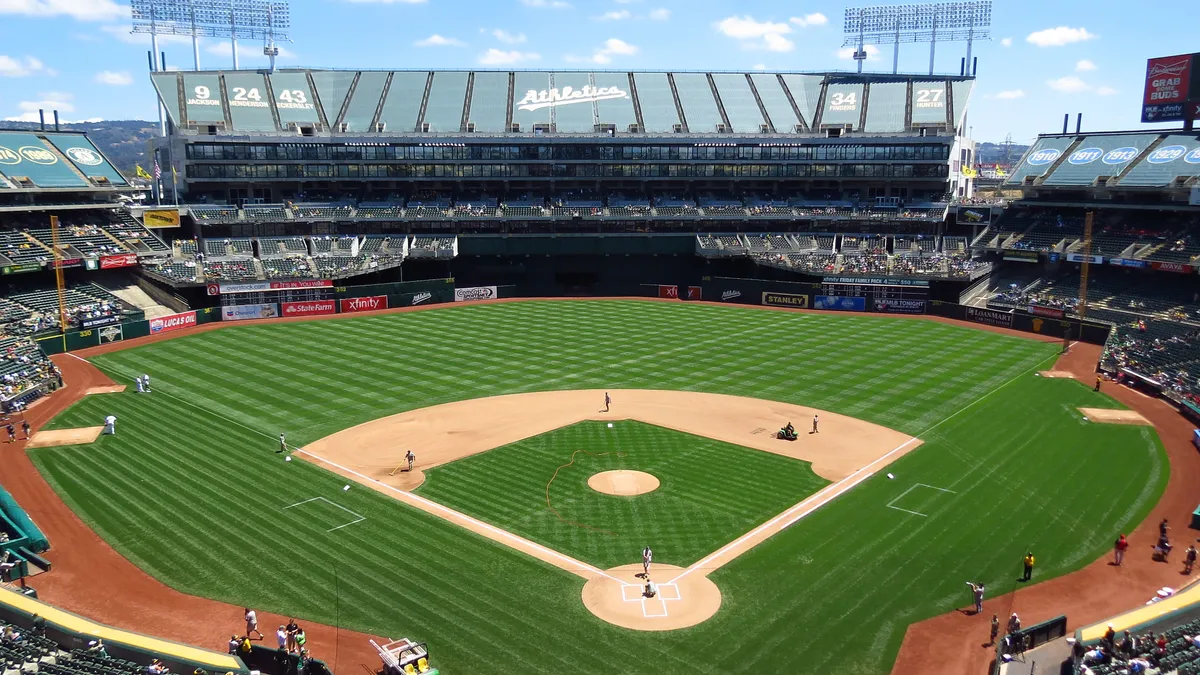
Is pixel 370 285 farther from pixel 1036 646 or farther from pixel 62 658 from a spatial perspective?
pixel 1036 646

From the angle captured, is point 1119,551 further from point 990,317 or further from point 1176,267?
point 1176,267

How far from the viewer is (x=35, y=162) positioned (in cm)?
6988

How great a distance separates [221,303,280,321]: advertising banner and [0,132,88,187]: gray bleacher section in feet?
60.4

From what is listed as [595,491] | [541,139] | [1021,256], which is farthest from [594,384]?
[1021,256]

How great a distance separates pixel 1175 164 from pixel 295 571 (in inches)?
3008

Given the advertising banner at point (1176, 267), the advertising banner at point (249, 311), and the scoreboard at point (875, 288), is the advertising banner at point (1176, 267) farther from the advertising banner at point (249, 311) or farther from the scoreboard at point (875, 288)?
the advertising banner at point (249, 311)

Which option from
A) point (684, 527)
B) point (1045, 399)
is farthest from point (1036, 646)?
point (1045, 399)

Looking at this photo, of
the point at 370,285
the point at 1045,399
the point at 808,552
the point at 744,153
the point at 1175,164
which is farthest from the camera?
the point at 744,153

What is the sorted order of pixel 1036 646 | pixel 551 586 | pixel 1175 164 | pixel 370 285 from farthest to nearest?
pixel 370 285, pixel 1175 164, pixel 551 586, pixel 1036 646

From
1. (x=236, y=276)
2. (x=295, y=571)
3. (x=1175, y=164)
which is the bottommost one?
(x=295, y=571)

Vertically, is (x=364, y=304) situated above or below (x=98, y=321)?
below

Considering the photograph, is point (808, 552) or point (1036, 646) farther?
point (808, 552)

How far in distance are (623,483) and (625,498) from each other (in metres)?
1.55

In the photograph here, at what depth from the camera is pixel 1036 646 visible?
20.5m
